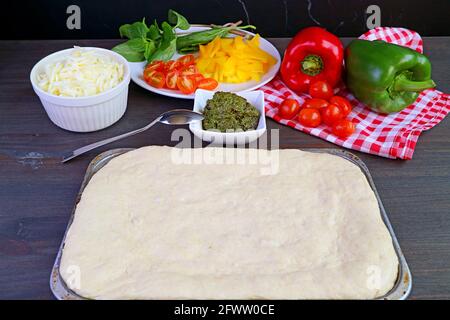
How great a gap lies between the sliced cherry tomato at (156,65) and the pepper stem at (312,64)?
0.63m

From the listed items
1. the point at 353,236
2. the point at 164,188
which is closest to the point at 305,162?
the point at 353,236

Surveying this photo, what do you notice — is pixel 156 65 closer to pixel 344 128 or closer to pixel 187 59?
pixel 187 59

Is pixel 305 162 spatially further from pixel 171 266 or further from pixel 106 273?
pixel 106 273

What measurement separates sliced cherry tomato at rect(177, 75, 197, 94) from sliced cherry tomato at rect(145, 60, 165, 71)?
0.41 feet

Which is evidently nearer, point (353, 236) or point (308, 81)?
point (353, 236)

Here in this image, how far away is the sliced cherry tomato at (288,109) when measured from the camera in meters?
2.01

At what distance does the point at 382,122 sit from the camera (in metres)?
2.04

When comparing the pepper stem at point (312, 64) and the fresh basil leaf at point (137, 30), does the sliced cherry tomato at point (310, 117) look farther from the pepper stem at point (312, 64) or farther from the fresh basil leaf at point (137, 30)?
the fresh basil leaf at point (137, 30)

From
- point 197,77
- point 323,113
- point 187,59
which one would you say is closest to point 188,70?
point 197,77

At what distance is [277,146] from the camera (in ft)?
6.17

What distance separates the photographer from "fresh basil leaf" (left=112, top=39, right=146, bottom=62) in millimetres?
2260

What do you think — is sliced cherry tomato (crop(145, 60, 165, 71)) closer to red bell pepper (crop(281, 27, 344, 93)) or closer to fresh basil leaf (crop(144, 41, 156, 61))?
fresh basil leaf (crop(144, 41, 156, 61))

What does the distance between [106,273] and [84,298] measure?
0.08m
